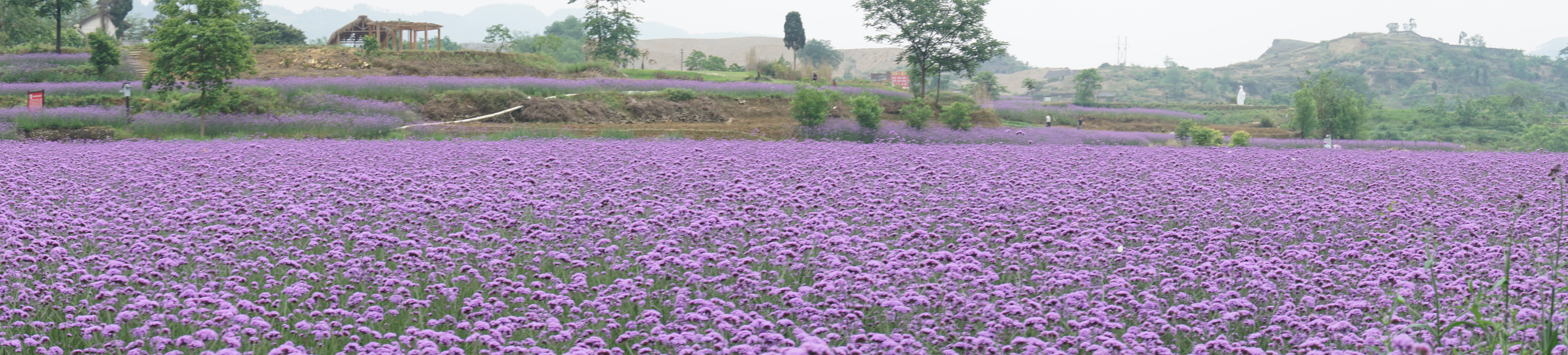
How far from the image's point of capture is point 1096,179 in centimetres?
898

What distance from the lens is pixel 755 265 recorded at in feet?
17.4

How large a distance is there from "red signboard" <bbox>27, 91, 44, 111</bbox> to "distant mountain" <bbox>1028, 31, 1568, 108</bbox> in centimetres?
12067

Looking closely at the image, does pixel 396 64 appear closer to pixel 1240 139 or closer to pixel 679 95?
pixel 679 95

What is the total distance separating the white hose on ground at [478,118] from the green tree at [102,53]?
48.8 feet

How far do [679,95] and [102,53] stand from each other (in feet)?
59.3

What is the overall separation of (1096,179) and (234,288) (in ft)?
23.1

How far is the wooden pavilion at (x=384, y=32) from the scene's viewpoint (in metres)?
40.1

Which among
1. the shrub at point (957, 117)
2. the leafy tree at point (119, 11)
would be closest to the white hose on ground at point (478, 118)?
the shrub at point (957, 117)

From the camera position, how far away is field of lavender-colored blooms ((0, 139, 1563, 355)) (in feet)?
12.3

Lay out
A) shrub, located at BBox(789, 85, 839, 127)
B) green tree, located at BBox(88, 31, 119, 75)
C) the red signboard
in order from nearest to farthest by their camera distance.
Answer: the red signboard → shrub, located at BBox(789, 85, 839, 127) → green tree, located at BBox(88, 31, 119, 75)

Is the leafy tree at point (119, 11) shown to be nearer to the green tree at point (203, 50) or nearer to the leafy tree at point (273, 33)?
the leafy tree at point (273, 33)

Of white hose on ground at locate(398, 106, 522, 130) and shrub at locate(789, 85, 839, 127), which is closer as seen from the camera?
white hose on ground at locate(398, 106, 522, 130)

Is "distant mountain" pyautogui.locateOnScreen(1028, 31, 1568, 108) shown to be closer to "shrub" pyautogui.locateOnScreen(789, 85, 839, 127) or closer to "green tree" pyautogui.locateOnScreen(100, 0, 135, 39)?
"green tree" pyautogui.locateOnScreen(100, 0, 135, 39)

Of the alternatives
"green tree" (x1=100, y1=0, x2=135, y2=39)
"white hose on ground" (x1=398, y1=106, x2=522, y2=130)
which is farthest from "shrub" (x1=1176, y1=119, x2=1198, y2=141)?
"green tree" (x1=100, y1=0, x2=135, y2=39)
